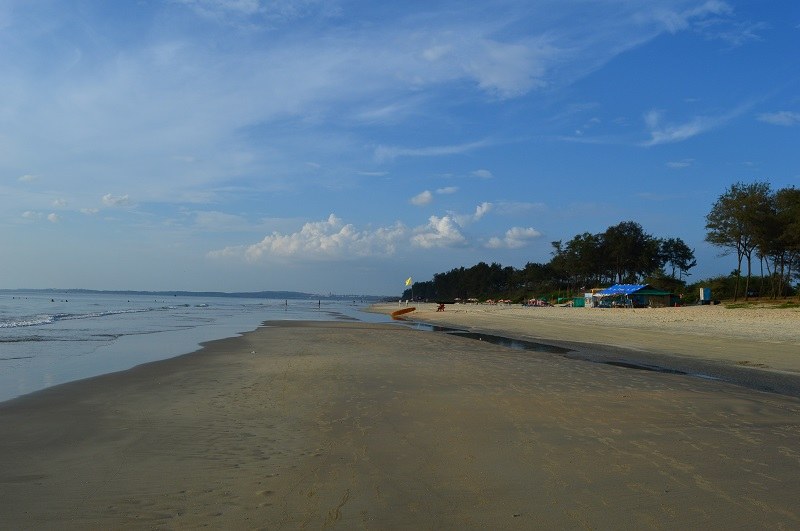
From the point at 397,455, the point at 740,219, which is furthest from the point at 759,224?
the point at 397,455

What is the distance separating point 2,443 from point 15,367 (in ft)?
31.5

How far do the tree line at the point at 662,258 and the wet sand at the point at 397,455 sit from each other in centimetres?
5026

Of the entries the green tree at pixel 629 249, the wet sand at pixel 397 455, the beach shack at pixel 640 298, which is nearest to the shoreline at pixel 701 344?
the wet sand at pixel 397 455

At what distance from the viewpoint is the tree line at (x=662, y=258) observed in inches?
2253

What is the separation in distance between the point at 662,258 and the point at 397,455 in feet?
336

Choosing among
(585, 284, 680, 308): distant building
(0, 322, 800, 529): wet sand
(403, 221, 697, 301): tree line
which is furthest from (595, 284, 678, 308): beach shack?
(0, 322, 800, 529): wet sand

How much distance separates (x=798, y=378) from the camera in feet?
49.1

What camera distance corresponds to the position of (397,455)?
24.0ft

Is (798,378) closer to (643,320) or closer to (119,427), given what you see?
(119,427)

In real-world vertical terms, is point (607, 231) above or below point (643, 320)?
above

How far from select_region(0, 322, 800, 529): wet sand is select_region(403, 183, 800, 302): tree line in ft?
165

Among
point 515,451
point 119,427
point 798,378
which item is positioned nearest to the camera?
point 515,451

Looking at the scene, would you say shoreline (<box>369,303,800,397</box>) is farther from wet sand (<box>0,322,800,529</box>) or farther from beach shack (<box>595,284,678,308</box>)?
beach shack (<box>595,284,678,308</box>)

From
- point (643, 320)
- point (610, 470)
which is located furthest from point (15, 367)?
point (643, 320)
